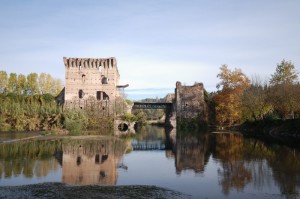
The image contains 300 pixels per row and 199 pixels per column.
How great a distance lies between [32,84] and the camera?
216 ft

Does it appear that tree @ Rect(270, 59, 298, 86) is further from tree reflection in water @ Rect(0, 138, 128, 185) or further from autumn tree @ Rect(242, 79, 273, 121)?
tree reflection in water @ Rect(0, 138, 128, 185)

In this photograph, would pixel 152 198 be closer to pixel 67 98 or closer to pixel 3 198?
pixel 3 198

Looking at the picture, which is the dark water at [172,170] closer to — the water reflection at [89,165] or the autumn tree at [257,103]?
the water reflection at [89,165]

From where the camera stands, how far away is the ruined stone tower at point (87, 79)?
50125 millimetres

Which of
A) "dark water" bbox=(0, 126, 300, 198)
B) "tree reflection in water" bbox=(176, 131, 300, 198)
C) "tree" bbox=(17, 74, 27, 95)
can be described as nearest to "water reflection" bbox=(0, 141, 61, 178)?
"dark water" bbox=(0, 126, 300, 198)

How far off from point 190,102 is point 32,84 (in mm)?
→ 32287

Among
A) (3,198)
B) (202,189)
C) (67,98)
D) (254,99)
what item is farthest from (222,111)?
(3,198)

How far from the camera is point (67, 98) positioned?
5009 centimetres

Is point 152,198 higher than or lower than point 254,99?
lower

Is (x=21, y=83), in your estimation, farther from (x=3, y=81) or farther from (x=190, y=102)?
(x=190, y=102)

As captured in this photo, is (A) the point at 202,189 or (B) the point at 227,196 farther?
(A) the point at 202,189

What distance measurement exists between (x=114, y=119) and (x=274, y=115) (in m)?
21.0

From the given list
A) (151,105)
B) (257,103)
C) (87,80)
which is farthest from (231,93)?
(87,80)

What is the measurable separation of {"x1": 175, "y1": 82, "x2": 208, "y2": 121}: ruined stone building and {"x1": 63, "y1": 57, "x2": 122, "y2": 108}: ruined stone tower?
10562 millimetres
